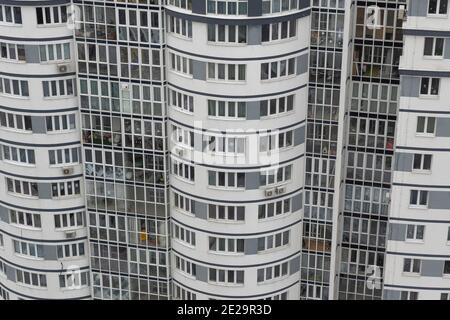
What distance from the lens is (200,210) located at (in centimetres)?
4634

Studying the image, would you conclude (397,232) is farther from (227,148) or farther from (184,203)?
(184,203)

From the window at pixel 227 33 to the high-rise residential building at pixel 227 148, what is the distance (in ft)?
0.26

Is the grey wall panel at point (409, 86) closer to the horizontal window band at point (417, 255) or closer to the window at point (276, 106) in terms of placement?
the window at point (276, 106)

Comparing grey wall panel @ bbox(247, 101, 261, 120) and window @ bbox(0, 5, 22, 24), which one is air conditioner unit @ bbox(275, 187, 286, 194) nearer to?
Answer: grey wall panel @ bbox(247, 101, 261, 120)

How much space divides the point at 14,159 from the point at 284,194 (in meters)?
17.4

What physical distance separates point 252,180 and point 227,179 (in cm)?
150

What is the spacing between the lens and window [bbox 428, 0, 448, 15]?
39.2m

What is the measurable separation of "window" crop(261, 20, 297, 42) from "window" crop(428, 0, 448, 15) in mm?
7520

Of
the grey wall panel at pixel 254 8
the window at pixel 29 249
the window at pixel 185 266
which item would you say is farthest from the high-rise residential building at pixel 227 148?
the window at pixel 185 266

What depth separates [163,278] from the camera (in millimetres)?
50219

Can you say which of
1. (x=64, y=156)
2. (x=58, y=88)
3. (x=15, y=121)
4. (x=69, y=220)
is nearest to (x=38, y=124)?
(x=15, y=121)

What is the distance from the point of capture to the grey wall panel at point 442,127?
41.4 meters
